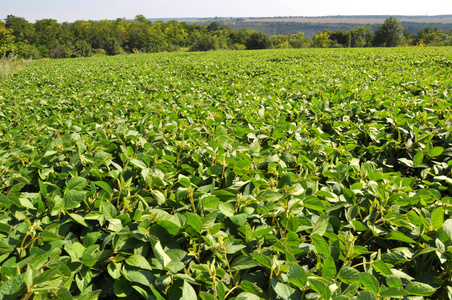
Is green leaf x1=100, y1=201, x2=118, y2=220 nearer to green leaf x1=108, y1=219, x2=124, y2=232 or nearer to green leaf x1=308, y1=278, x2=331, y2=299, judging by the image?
green leaf x1=108, y1=219, x2=124, y2=232

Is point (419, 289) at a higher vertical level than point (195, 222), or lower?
lower

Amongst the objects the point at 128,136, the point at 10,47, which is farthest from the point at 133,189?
the point at 10,47

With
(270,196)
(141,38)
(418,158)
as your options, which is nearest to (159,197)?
(270,196)

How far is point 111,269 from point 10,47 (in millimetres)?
40552

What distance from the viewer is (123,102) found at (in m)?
3.81

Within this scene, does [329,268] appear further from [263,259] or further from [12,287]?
[12,287]

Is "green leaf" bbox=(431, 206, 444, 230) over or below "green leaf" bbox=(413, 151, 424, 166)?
below

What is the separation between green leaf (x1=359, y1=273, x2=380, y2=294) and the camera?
3.07ft

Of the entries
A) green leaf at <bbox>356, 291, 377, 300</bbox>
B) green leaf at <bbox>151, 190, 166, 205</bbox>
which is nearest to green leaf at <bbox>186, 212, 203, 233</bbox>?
green leaf at <bbox>151, 190, 166, 205</bbox>

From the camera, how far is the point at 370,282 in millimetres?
942

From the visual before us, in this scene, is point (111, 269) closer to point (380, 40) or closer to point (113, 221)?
point (113, 221)

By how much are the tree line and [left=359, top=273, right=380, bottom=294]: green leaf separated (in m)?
57.5

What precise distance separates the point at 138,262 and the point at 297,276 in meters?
0.64

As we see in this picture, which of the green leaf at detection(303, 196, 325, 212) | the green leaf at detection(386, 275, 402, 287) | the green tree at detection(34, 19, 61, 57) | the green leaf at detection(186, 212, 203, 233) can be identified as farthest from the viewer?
the green tree at detection(34, 19, 61, 57)
